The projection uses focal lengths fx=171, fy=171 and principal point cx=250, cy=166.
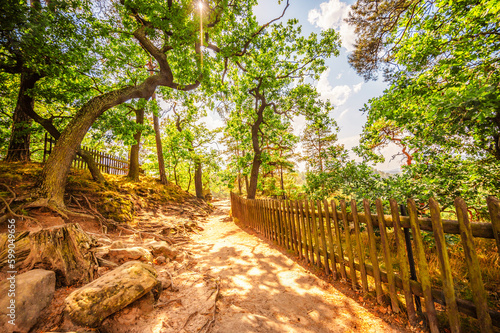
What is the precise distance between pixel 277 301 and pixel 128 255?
3.15 meters

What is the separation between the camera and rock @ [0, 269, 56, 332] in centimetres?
174

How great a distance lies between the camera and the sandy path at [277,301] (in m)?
2.20

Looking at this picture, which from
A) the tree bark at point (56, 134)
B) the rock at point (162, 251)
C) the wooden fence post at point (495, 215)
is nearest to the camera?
the wooden fence post at point (495, 215)

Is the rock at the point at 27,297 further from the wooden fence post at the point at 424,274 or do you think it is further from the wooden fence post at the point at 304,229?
the wooden fence post at the point at 424,274

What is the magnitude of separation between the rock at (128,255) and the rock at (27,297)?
1206 millimetres

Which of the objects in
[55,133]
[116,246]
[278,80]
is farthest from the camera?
[278,80]

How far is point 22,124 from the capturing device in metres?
7.16

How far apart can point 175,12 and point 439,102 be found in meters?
7.80

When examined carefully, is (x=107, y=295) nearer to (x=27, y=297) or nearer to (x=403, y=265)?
(x=27, y=297)

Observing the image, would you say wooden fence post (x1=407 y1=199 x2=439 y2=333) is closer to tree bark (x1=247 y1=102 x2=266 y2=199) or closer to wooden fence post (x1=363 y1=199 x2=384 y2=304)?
wooden fence post (x1=363 y1=199 x2=384 y2=304)

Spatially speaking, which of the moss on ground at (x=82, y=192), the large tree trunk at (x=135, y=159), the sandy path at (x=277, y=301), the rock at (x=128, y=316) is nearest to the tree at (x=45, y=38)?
the moss on ground at (x=82, y=192)

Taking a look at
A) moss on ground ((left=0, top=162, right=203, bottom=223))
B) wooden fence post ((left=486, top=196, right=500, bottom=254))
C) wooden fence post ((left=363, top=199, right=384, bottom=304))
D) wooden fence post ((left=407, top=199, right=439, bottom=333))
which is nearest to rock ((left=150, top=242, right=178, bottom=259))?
moss on ground ((left=0, top=162, right=203, bottom=223))

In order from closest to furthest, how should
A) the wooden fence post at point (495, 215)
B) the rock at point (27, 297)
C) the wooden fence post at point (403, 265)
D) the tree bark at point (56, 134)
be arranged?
the wooden fence post at point (495, 215) → the rock at point (27, 297) → the wooden fence post at point (403, 265) → the tree bark at point (56, 134)

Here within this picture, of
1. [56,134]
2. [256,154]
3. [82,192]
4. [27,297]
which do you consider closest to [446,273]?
[27,297]
